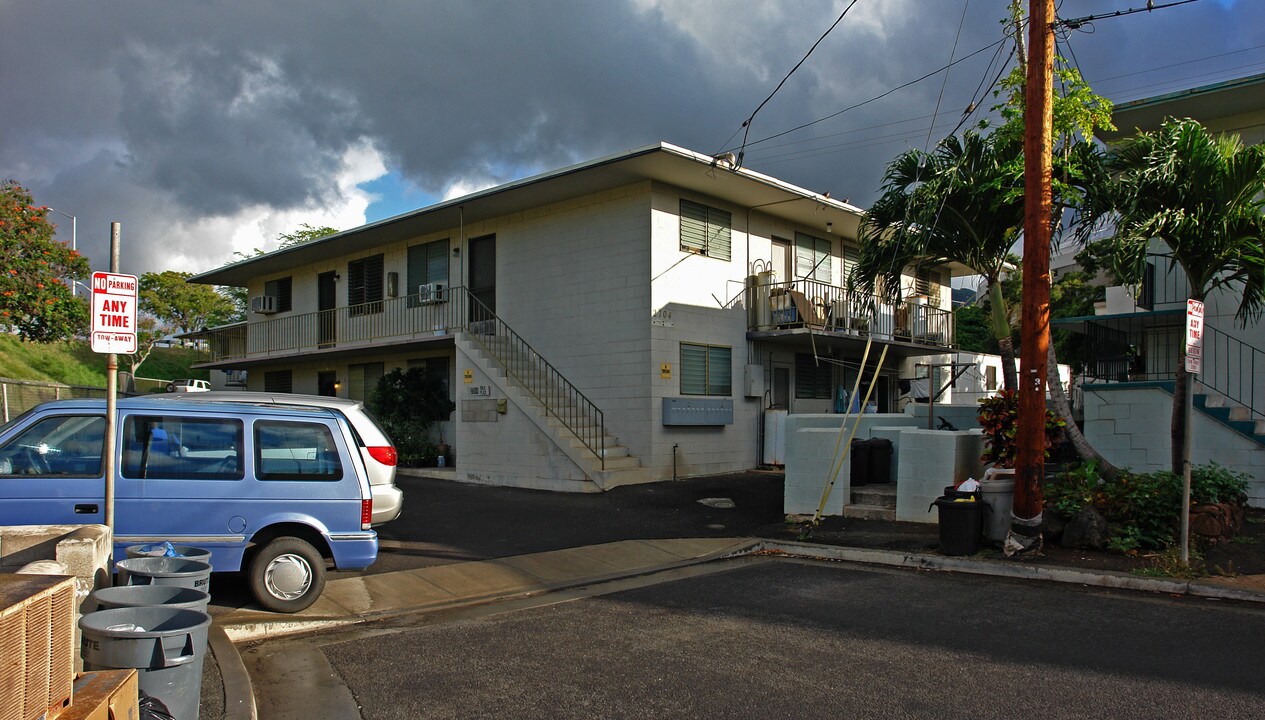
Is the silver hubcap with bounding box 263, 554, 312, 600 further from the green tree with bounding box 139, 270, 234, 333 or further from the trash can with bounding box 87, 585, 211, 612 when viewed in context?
the green tree with bounding box 139, 270, 234, 333

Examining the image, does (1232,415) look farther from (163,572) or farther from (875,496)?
(163,572)

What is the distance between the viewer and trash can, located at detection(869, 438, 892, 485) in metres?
14.1

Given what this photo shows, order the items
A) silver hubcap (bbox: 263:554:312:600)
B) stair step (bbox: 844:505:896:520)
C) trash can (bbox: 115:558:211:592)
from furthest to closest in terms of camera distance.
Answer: stair step (bbox: 844:505:896:520) < silver hubcap (bbox: 263:554:312:600) < trash can (bbox: 115:558:211:592)

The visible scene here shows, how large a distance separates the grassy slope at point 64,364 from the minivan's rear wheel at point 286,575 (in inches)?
1333

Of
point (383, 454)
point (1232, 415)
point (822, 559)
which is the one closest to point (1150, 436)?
point (1232, 415)

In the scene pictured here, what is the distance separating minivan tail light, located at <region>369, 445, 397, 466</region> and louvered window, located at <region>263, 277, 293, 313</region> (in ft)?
63.4

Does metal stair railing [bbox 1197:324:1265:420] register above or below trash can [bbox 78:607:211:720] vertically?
above

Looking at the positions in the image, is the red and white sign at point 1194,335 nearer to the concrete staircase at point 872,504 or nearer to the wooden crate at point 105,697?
the concrete staircase at point 872,504

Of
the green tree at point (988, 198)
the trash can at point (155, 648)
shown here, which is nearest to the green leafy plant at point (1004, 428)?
the green tree at point (988, 198)

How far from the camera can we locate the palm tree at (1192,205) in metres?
10.4

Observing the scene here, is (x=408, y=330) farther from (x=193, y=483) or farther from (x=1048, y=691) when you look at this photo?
(x=1048, y=691)

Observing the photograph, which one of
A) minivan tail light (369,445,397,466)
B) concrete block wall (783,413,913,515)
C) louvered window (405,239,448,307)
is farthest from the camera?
louvered window (405,239,448,307)

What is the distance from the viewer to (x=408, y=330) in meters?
21.8

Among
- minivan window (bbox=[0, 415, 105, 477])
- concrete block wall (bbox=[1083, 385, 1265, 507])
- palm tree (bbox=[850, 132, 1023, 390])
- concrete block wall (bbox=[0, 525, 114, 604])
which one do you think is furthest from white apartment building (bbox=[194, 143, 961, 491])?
concrete block wall (bbox=[0, 525, 114, 604])
